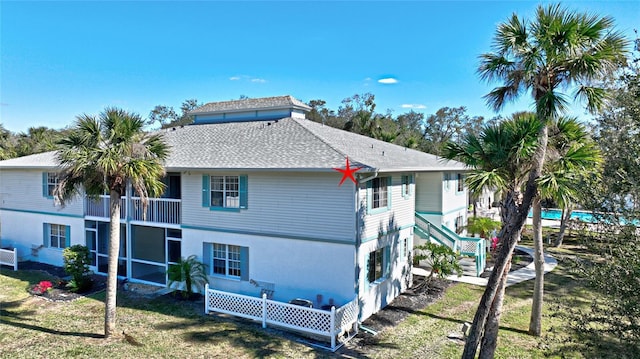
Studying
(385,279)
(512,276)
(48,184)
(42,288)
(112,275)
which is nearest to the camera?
(112,275)

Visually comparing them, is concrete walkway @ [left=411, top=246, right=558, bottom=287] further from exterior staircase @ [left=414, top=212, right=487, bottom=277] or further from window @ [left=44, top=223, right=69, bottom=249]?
window @ [left=44, top=223, right=69, bottom=249]

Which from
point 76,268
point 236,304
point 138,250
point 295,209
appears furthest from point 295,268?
point 138,250

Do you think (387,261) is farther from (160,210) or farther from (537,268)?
(160,210)

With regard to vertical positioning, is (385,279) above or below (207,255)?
below

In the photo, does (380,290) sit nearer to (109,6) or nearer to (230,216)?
(230,216)

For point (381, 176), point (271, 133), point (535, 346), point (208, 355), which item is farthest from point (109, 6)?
point (535, 346)

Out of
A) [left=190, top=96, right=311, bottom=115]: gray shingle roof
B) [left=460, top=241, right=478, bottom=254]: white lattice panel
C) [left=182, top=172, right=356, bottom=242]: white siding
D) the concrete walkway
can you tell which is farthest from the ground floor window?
[left=460, top=241, right=478, bottom=254]: white lattice panel

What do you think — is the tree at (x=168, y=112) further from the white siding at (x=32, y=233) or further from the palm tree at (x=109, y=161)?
the palm tree at (x=109, y=161)

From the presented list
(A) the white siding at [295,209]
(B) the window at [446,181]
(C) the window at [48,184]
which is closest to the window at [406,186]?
(A) the white siding at [295,209]
